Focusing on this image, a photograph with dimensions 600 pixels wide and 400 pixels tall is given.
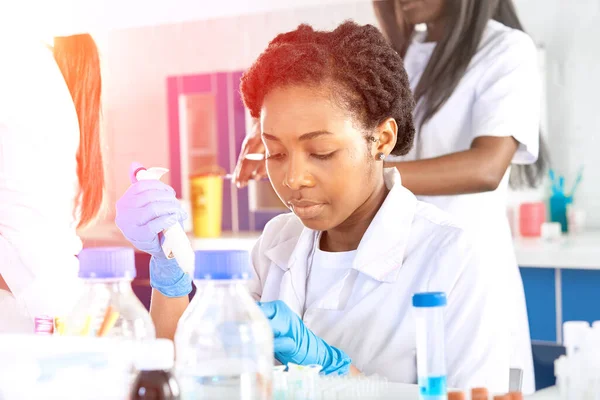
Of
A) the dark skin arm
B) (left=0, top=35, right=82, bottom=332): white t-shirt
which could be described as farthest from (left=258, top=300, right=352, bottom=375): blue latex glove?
the dark skin arm

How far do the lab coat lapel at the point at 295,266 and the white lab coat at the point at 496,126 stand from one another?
2.31 feet

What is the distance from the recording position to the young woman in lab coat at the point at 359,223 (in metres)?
1.34

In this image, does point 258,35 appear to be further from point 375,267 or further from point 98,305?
point 98,305

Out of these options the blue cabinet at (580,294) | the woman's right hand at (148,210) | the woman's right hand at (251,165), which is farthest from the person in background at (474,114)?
the woman's right hand at (148,210)

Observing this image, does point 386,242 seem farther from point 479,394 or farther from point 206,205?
point 206,205

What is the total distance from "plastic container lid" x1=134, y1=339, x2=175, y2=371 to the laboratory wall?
104 inches

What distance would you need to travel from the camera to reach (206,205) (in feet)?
12.6

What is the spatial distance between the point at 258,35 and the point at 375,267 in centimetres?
284

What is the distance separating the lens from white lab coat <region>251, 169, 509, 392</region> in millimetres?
1315

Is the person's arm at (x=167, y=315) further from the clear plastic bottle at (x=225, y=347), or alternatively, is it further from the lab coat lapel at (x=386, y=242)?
the clear plastic bottle at (x=225, y=347)

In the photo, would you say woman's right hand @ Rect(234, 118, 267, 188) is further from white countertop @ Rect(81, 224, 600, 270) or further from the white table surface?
white countertop @ Rect(81, 224, 600, 270)

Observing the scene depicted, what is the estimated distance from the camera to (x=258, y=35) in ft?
13.4

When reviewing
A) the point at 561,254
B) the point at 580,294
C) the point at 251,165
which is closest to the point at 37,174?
the point at 251,165

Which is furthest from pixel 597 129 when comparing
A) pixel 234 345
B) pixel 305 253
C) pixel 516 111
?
pixel 234 345
